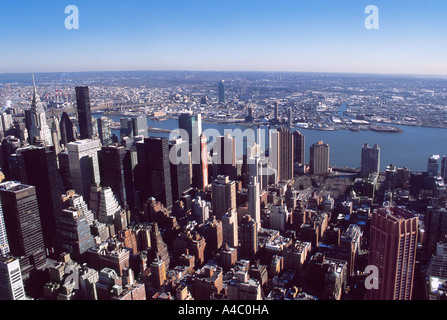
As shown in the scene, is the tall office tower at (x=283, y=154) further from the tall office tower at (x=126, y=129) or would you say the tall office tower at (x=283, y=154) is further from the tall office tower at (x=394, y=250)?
the tall office tower at (x=394, y=250)

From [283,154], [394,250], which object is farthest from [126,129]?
[394,250]

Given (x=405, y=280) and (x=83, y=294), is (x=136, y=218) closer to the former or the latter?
(x=83, y=294)

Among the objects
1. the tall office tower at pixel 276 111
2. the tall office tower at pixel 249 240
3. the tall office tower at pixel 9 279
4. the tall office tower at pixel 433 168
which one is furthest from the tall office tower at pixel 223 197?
the tall office tower at pixel 276 111

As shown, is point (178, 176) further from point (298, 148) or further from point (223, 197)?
point (298, 148)

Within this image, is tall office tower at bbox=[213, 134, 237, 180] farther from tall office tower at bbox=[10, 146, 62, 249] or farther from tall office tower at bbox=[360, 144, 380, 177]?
tall office tower at bbox=[10, 146, 62, 249]

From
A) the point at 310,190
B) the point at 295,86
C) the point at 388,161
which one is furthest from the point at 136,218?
the point at 295,86

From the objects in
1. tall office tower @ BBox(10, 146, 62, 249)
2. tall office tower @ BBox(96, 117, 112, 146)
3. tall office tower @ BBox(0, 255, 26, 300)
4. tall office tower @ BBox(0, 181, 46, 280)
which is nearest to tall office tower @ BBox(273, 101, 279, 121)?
tall office tower @ BBox(96, 117, 112, 146)
